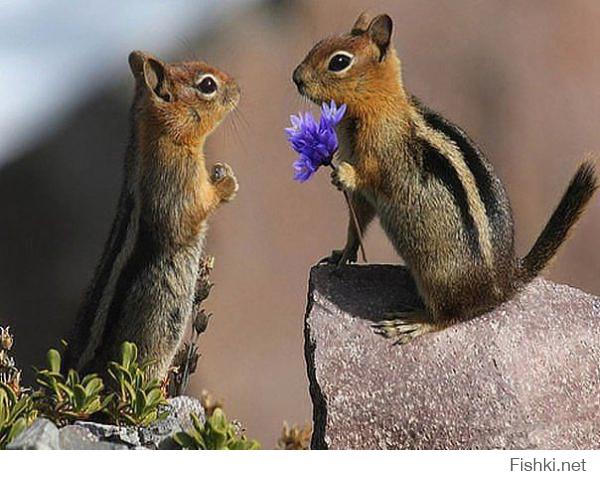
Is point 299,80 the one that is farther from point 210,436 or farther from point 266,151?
point 210,436

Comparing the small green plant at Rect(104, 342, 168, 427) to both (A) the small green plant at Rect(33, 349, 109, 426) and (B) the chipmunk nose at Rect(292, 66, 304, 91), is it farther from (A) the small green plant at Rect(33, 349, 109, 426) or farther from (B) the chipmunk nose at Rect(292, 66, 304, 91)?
(B) the chipmunk nose at Rect(292, 66, 304, 91)

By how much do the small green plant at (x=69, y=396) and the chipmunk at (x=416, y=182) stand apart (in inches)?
17.4

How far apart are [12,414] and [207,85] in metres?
0.61

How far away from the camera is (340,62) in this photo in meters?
1.77

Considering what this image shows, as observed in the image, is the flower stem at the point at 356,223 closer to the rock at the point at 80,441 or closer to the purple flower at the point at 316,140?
the purple flower at the point at 316,140

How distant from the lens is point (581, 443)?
1.76m

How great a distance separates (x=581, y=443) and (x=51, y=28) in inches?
46.8

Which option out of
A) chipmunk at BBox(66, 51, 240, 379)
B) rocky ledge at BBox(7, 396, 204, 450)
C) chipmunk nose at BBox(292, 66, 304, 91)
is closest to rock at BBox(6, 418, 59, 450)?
rocky ledge at BBox(7, 396, 204, 450)

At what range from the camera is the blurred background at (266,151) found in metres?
2.12

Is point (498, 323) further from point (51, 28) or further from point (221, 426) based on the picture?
point (51, 28)

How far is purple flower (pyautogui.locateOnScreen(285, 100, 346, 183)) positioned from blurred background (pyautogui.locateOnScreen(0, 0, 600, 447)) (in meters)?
0.37

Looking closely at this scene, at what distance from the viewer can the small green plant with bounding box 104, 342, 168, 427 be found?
1661 millimetres

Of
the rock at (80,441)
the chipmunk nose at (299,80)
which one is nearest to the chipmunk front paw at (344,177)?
the chipmunk nose at (299,80)

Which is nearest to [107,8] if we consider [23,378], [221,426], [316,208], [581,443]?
[316,208]
